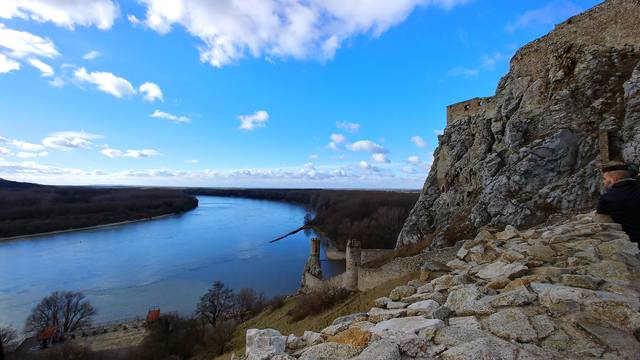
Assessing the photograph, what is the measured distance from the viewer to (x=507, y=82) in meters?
16.5

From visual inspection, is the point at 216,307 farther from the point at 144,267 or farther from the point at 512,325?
the point at 512,325

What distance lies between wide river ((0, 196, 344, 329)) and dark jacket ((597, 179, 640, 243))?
964 inches

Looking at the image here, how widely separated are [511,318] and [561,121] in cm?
1354

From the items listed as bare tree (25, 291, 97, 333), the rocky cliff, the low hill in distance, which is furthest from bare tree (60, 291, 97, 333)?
the low hill in distance

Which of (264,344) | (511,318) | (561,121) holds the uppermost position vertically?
(561,121)

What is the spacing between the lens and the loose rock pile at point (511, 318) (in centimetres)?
197

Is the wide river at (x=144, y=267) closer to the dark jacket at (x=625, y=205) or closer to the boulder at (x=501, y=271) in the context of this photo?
the boulder at (x=501, y=271)

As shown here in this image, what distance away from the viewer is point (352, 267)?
13.8 metres

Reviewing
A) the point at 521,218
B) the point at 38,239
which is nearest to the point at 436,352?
the point at 521,218

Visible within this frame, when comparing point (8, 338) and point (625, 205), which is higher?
point (625, 205)

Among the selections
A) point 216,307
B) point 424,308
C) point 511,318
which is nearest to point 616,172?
point 511,318

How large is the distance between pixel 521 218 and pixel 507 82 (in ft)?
25.9

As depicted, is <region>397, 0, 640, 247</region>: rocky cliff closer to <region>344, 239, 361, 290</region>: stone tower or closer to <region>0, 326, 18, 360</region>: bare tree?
<region>344, 239, 361, 290</region>: stone tower

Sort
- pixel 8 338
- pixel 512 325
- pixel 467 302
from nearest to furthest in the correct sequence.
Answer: pixel 512 325 < pixel 467 302 < pixel 8 338
